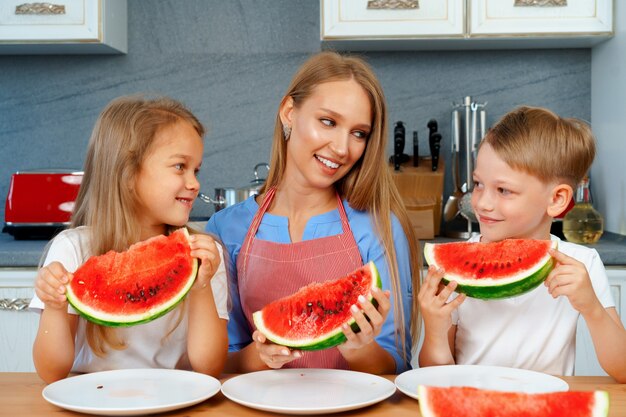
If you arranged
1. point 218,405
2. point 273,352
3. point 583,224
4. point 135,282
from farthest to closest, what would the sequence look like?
1. point 583,224
2. point 135,282
3. point 273,352
4. point 218,405

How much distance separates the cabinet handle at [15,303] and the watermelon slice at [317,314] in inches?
67.2

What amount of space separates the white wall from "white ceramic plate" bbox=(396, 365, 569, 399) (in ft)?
6.58

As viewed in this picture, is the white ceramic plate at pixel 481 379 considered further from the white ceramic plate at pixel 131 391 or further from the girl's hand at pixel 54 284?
the girl's hand at pixel 54 284

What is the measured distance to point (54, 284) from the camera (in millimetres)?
1363

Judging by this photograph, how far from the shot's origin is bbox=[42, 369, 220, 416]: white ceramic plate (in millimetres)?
1163

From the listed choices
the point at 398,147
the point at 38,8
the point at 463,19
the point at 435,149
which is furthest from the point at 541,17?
the point at 38,8

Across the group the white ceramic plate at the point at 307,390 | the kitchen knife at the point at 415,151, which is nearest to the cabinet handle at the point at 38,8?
the kitchen knife at the point at 415,151

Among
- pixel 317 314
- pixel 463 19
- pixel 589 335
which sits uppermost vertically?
pixel 463 19

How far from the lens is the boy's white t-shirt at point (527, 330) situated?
1.76 meters

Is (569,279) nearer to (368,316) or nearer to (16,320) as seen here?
(368,316)

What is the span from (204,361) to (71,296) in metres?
0.39

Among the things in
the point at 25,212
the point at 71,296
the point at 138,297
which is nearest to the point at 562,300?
the point at 138,297

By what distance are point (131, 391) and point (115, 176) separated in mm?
663

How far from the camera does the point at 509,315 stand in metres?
1.80
